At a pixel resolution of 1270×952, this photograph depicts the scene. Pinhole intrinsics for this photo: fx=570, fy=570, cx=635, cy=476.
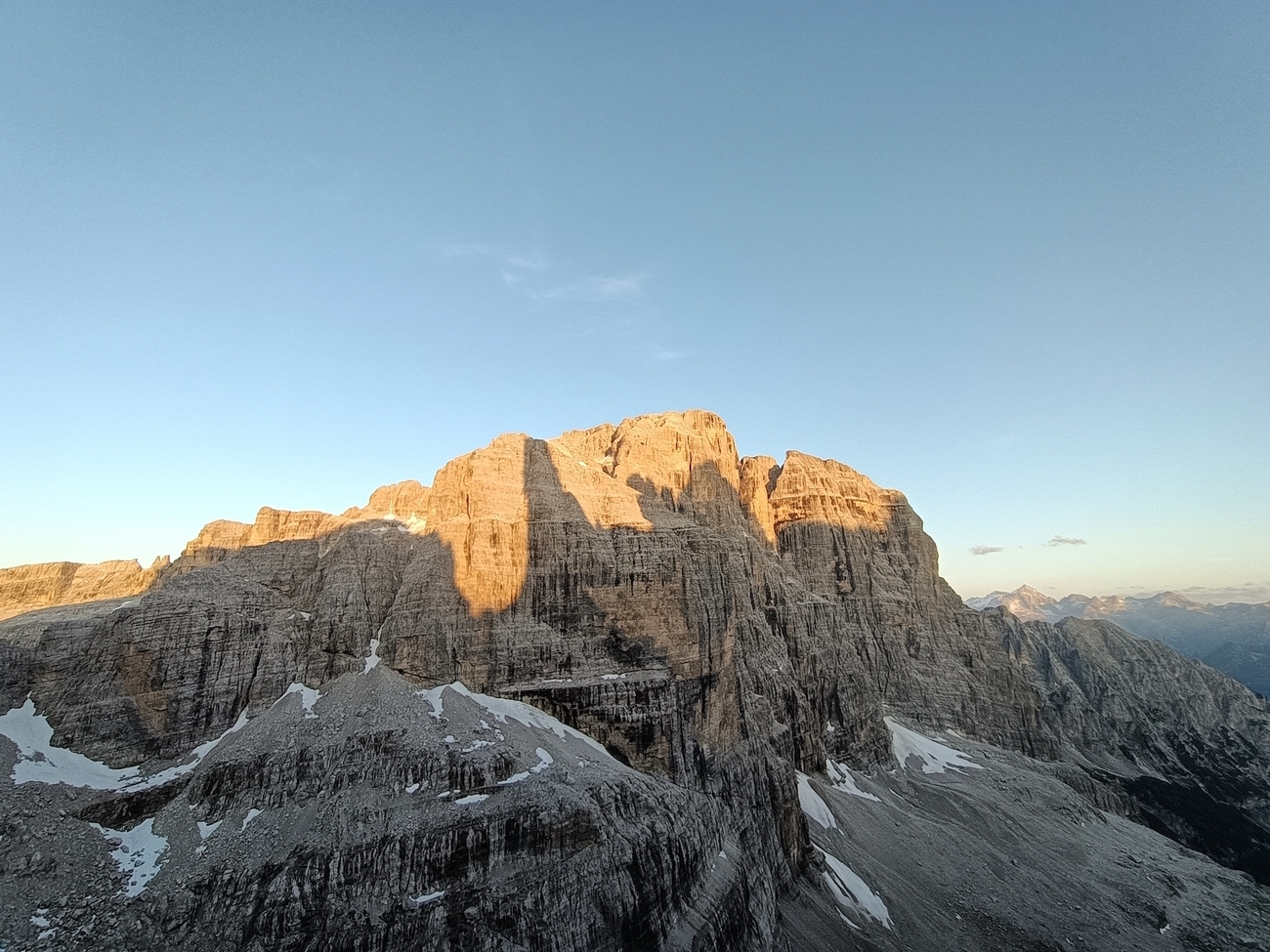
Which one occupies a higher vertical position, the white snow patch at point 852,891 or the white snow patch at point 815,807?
the white snow patch at point 815,807

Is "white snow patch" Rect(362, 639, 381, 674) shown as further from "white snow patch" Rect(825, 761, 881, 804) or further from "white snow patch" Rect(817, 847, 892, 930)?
"white snow patch" Rect(825, 761, 881, 804)

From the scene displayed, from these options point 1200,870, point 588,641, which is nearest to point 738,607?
point 588,641

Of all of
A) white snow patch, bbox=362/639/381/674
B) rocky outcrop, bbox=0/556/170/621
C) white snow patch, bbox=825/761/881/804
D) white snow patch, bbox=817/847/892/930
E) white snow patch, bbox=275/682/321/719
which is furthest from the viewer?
white snow patch, bbox=825/761/881/804

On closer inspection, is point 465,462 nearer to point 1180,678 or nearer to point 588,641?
point 588,641

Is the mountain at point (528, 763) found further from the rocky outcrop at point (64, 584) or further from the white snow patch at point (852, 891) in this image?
the rocky outcrop at point (64, 584)

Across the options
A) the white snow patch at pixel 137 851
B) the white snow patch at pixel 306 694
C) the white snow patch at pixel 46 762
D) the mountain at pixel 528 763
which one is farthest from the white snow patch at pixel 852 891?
the white snow patch at pixel 46 762

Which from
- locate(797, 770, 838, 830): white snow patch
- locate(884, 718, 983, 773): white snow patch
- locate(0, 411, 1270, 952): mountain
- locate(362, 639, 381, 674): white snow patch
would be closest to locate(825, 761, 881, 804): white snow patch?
locate(0, 411, 1270, 952): mountain
